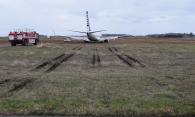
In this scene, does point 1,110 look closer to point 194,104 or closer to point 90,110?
point 90,110

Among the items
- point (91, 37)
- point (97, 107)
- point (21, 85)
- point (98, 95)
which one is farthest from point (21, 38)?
point (97, 107)

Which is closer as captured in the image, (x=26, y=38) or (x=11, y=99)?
(x=11, y=99)

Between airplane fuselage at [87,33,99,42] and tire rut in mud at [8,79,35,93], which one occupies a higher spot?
tire rut in mud at [8,79,35,93]

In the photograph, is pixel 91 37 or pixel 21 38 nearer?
pixel 21 38

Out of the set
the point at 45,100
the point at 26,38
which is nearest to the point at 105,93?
the point at 45,100

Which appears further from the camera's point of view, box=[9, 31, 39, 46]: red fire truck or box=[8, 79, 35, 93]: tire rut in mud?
box=[9, 31, 39, 46]: red fire truck

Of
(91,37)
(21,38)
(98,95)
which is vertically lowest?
(91,37)

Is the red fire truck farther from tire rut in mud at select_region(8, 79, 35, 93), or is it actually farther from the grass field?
tire rut in mud at select_region(8, 79, 35, 93)

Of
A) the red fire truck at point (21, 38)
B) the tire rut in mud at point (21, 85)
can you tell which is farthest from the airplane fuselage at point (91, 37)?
the tire rut in mud at point (21, 85)

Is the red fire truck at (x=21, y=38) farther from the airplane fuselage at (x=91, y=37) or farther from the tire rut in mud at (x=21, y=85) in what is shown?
the tire rut in mud at (x=21, y=85)

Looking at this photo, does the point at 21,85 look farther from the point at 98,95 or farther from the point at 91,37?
the point at 91,37

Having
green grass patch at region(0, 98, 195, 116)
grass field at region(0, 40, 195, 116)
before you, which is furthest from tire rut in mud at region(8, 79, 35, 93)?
green grass patch at region(0, 98, 195, 116)

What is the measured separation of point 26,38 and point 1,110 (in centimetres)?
5439

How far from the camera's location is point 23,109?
11.7 metres
